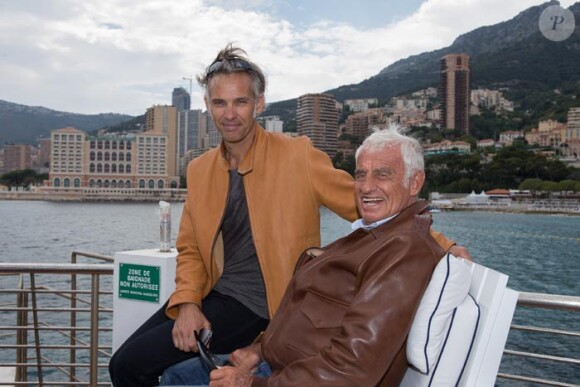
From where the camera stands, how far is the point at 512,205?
246 ft

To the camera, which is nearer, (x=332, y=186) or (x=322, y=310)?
(x=322, y=310)

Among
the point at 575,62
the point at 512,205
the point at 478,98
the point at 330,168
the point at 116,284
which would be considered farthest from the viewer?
the point at 478,98

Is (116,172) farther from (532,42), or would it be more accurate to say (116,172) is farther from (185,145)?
(532,42)

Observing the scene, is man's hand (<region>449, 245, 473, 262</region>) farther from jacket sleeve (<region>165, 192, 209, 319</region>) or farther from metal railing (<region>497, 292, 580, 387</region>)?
metal railing (<region>497, 292, 580, 387</region>)

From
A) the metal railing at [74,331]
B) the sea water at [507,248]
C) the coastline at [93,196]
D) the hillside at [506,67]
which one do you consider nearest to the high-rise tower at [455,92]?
the hillside at [506,67]

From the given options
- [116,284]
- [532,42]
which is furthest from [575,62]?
[116,284]

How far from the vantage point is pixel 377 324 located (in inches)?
50.2

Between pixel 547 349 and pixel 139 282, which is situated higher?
pixel 139 282

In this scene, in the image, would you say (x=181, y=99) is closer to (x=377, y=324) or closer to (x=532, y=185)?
(x=532, y=185)

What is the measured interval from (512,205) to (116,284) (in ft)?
257

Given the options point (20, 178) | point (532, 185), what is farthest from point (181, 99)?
point (532, 185)

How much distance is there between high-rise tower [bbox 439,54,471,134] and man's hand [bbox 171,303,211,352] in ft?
375

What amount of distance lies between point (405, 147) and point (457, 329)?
0.52m

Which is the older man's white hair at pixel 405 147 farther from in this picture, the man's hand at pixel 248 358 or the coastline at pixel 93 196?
the coastline at pixel 93 196
